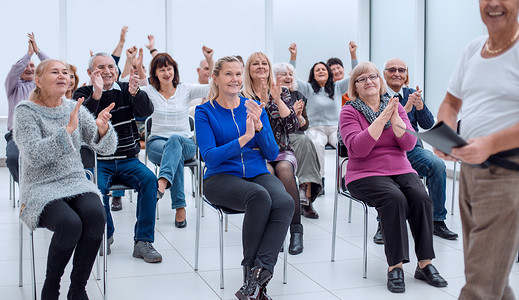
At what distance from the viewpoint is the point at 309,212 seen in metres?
4.32

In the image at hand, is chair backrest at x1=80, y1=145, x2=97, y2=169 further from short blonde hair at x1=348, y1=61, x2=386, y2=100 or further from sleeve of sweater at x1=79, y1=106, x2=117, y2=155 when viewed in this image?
short blonde hair at x1=348, y1=61, x2=386, y2=100

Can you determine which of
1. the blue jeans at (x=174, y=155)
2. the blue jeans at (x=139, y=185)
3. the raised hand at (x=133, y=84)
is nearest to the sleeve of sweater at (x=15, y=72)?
the blue jeans at (x=174, y=155)

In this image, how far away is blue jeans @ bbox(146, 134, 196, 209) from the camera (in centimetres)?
397

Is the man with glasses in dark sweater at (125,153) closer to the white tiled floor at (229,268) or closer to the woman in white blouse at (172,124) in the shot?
the white tiled floor at (229,268)

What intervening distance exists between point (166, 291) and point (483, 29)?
4.46 metres

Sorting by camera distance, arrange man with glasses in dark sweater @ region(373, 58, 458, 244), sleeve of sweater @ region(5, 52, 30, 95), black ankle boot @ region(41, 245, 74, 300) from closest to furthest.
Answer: black ankle boot @ region(41, 245, 74, 300) → man with glasses in dark sweater @ region(373, 58, 458, 244) → sleeve of sweater @ region(5, 52, 30, 95)

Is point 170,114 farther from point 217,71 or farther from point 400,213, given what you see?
point 400,213

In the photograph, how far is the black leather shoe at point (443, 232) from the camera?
3.73 metres

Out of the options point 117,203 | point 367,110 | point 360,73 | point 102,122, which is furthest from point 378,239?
point 117,203

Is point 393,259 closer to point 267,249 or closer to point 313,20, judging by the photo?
point 267,249

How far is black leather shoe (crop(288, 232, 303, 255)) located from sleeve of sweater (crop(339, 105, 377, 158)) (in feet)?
2.08

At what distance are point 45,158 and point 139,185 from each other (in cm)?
85

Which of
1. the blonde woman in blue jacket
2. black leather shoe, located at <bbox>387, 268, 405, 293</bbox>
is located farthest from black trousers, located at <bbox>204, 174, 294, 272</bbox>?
black leather shoe, located at <bbox>387, 268, 405, 293</bbox>

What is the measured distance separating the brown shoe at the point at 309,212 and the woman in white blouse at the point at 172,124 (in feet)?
2.88
